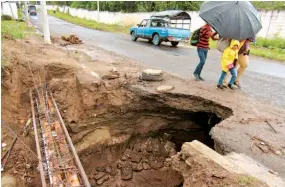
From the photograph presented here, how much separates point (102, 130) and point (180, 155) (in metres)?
3.14

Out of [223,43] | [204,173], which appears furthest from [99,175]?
[223,43]

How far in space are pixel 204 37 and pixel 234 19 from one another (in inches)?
44.0

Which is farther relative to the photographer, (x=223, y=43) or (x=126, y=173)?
(x=126, y=173)

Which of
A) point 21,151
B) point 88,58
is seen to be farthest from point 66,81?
point 88,58

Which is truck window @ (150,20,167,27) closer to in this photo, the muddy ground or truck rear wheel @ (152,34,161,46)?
truck rear wheel @ (152,34,161,46)

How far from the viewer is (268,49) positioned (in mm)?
14195

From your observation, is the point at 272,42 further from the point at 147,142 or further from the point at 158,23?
the point at 147,142

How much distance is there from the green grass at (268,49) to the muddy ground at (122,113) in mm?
7672

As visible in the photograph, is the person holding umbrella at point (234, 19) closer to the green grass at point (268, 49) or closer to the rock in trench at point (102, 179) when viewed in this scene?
the rock in trench at point (102, 179)

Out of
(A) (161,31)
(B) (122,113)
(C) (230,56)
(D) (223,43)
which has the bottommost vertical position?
(B) (122,113)

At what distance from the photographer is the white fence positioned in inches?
583

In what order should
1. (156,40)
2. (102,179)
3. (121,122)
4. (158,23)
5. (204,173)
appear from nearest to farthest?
1. (204,173)
2. (102,179)
3. (121,122)
4. (156,40)
5. (158,23)

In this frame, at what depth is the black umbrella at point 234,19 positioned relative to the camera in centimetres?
506

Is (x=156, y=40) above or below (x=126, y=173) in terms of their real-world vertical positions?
above
